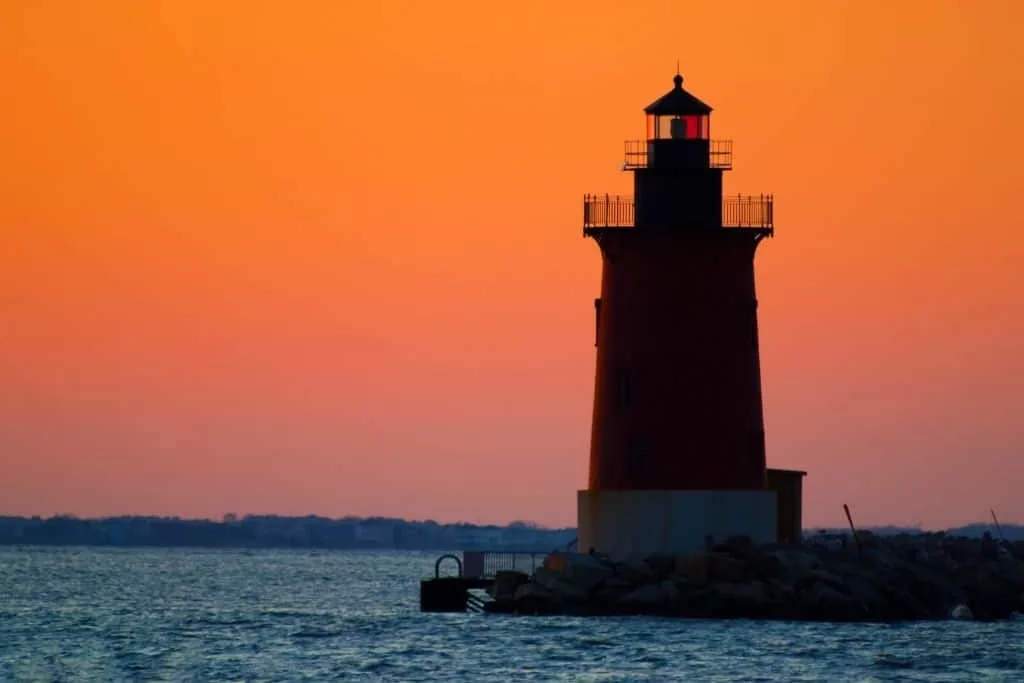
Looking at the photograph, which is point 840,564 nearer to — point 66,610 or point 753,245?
→ point 753,245

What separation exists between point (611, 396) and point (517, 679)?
37.0 feet

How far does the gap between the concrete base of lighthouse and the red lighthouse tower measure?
0.07 feet

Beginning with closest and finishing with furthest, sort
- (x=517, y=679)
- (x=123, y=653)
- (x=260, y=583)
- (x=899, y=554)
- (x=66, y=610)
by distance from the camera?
(x=517, y=679), (x=123, y=653), (x=899, y=554), (x=66, y=610), (x=260, y=583)

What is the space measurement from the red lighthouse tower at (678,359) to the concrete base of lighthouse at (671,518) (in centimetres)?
2

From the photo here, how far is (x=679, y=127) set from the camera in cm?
5038

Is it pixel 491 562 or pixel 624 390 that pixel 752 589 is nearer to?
pixel 624 390

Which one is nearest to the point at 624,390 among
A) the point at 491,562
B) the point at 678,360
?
the point at 678,360

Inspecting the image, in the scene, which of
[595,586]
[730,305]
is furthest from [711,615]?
[730,305]

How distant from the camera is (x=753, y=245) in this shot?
50.5 metres

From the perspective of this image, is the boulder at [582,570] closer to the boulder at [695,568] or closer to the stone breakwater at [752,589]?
the stone breakwater at [752,589]

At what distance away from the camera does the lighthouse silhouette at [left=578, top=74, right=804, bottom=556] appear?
49562mm

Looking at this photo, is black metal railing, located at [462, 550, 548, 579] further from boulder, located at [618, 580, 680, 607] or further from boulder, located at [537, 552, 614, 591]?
boulder, located at [618, 580, 680, 607]

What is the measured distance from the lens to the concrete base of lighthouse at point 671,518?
4950 cm

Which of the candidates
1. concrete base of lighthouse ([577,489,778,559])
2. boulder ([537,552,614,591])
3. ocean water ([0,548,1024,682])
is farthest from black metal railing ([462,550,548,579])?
boulder ([537,552,614,591])
